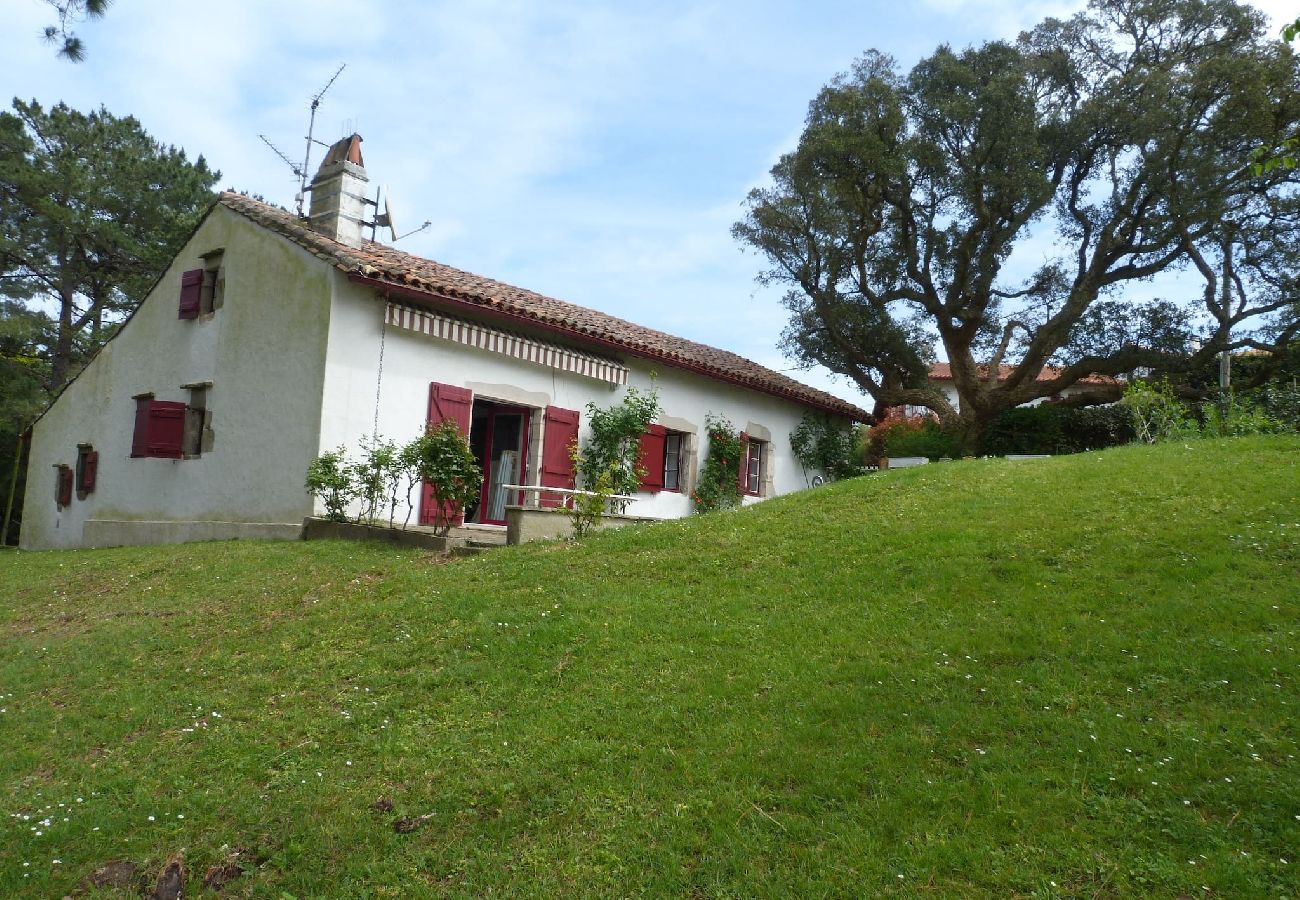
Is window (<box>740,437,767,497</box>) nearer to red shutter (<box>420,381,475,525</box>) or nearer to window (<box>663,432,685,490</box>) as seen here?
window (<box>663,432,685,490</box>)

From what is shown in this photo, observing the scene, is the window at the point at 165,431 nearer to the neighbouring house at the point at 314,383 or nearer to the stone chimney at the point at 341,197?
the neighbouring house at the point at 314,383

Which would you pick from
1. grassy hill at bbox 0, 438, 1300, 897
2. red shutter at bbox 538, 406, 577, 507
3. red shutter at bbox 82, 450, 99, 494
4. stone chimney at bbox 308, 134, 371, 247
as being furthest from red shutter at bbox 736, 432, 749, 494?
red shutter at bbox 82, 450, 99, 494

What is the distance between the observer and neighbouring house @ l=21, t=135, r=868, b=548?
38.0 ft

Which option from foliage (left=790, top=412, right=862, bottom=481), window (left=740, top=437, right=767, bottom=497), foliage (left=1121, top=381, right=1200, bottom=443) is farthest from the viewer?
foliage (left=790, top=412, right=862, bottom=481)

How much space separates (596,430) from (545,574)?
256 inches

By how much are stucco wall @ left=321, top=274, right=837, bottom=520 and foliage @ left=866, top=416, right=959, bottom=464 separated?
21.8 ft

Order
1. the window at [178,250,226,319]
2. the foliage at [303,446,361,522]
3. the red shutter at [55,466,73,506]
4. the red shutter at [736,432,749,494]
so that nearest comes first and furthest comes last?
the foliage at [303,446,361,522], the window at [178,250,226,319], the red shutter at [55,466,73,506], the red shutter at [736,432,749,494]

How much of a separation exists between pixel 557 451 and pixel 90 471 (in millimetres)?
8945

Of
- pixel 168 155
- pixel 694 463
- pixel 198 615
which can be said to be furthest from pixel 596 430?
pixel 168 155

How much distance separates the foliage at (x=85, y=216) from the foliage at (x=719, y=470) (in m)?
18.1

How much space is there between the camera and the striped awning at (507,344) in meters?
11.7

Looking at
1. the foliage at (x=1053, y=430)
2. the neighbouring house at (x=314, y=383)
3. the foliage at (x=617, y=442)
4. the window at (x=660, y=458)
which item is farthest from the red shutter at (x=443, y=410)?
the foliage at (x=1053, y=430)

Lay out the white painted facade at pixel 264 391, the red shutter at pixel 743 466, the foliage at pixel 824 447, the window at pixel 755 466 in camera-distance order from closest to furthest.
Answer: the white painted facade at pixel 264 391 < the red shutter at pixel 743 466 < the window at pixel 755 466 < the foliage at pixel 824 447

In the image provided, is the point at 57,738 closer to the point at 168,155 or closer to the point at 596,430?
the point at 596,430
